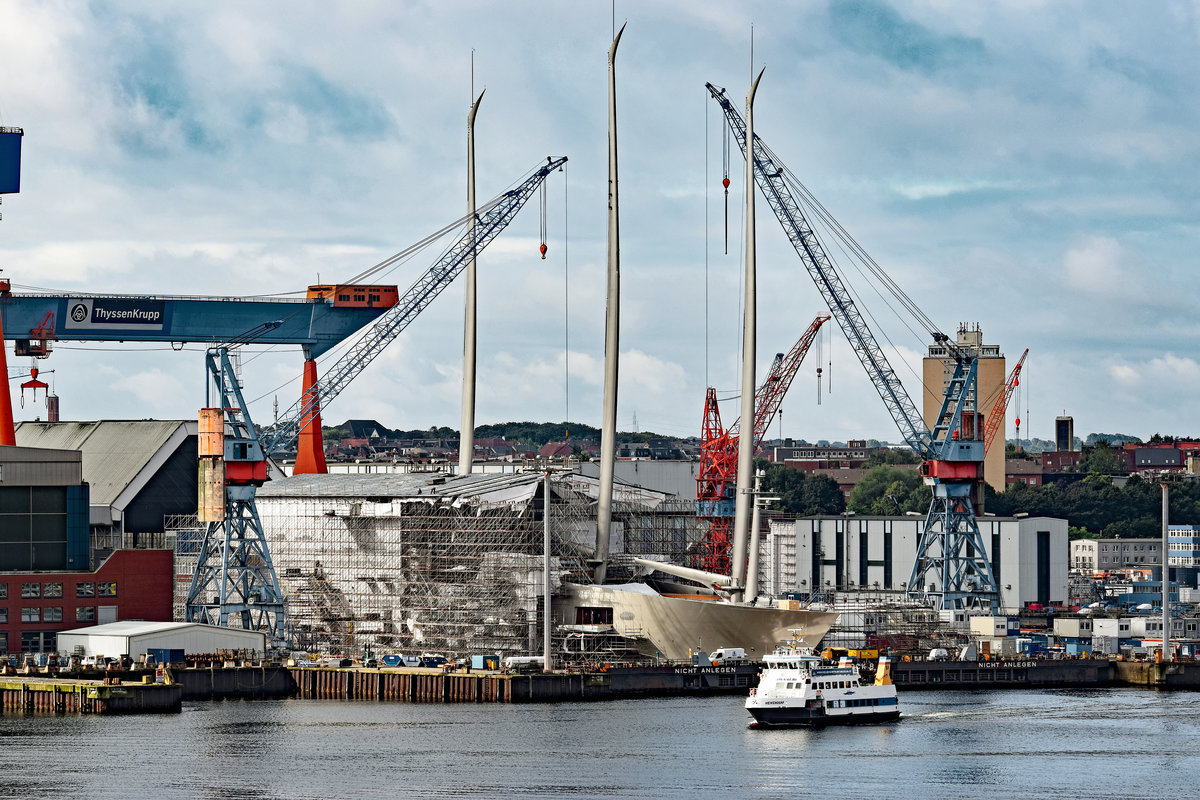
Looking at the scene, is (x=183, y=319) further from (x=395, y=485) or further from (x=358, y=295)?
(x=395, y=485)

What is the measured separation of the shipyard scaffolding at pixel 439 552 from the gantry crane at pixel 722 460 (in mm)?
6951

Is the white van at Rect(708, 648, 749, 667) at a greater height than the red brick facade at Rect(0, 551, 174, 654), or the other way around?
the red brick facade at Rect(0, 551, 174, 654)

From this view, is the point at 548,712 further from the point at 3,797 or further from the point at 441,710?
the point at 3,797

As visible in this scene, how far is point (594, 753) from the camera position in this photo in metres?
94.2

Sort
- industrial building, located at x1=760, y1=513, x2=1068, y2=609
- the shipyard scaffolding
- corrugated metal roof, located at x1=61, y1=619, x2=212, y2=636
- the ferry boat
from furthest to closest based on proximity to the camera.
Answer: industrial building, located at x1=760, y1=513, x2=1068, y2=609
the shipyard scaffolding
corrugated metal roof, located at x1=61, y1=619, x2=212, y2=636
the ferry boat

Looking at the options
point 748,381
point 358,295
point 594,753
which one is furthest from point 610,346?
point 594,753

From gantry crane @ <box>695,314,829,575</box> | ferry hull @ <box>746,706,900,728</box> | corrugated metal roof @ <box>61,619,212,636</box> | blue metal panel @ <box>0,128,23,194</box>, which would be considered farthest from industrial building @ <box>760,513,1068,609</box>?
ferry hull @ <box>746,706,900,728</box>

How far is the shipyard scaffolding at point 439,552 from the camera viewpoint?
442ft

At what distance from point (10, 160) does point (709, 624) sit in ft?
194

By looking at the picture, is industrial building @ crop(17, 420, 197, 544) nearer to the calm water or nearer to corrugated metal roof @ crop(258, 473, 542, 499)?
corrugated metal roof @ crop(258, 473, 542, 499)

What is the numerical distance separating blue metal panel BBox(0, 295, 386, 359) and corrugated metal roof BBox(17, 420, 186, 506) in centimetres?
697

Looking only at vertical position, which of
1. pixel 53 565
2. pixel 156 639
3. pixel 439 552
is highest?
pixel 439 552

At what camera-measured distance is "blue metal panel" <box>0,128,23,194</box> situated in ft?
497

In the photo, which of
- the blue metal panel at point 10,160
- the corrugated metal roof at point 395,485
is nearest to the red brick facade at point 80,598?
the corrugated metal roof at point 395,485
